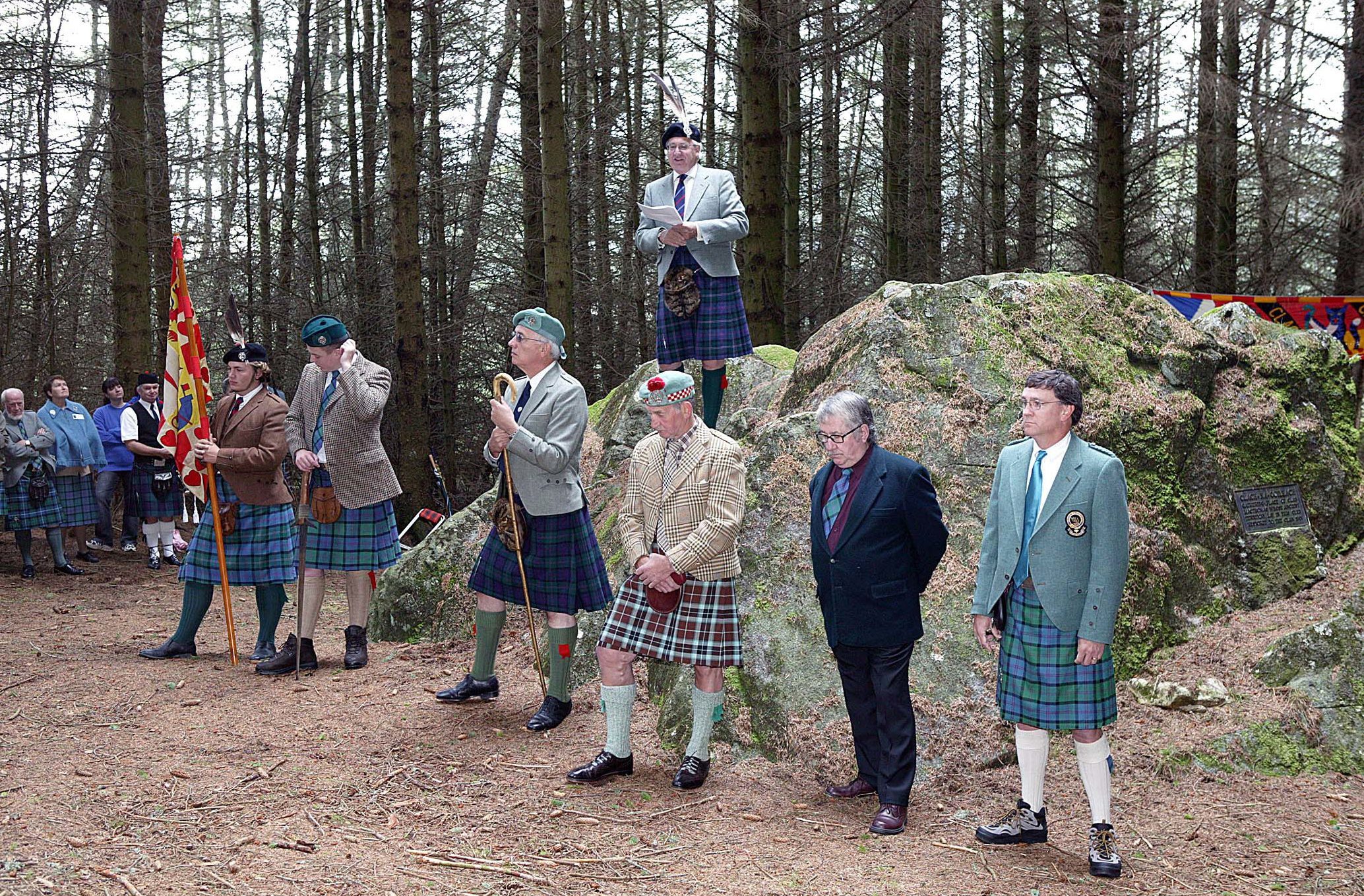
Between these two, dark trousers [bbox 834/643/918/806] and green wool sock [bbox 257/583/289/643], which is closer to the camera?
dark trousers [bbox 834/643/918/806]

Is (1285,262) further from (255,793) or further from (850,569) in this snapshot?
(255,793)

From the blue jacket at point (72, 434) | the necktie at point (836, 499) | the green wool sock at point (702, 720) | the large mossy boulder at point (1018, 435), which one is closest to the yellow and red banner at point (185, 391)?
the large mossy boulder at point (1018, 435)

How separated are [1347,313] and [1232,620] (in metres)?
7.79

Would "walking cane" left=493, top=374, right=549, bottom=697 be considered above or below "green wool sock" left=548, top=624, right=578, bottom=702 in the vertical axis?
above

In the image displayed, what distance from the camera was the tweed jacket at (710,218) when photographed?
6617mm

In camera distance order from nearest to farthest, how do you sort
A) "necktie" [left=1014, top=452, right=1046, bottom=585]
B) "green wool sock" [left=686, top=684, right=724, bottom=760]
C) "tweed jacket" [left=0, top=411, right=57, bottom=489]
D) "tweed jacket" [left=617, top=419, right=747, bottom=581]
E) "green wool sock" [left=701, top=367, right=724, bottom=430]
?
"necktie" [left=1014, top=452, right=1046, bottom=585] < "tweed jacket" [left=617, top=419, right=747, bottom=581] < "green wool sock" [left=686, top=684, right=724, bottom=760] < "green wool sock" [left=701, top=367, right=724, bottom=430] < "tweed jacket" [left=0, top=411, right=57, bottom=489]

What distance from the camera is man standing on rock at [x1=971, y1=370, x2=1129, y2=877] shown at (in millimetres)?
3873

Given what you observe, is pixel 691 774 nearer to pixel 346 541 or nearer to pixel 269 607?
pixel 346 541

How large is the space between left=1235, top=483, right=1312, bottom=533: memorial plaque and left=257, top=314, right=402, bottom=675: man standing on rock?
16.1ft

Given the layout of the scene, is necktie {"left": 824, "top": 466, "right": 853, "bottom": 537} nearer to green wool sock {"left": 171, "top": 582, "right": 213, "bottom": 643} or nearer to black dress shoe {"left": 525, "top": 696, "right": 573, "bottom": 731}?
black dress shoe {"left": 525, "top": 696, "right": 573, "bottom": 731}

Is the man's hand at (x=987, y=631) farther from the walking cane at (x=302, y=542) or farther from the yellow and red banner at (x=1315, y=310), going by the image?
the yellow and red banner at (x=1315, y=310)

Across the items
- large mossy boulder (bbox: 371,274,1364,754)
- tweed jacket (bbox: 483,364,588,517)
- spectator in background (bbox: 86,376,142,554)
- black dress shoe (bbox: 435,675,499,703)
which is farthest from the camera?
spectator in background (bbox: 86,376,142,554)

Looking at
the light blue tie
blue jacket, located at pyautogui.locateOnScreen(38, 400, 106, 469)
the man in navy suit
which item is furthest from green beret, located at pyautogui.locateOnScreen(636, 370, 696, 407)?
blue jacket, located at pyautogui.locateOnScreen(38, 400, 106, 469)

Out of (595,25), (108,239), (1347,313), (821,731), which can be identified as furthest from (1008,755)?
(595,25)
